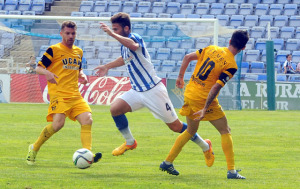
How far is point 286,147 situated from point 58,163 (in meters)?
4.78

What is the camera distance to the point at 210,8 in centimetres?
3516

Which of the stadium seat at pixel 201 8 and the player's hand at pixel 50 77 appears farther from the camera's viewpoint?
the stadium seat at pixel 201 8

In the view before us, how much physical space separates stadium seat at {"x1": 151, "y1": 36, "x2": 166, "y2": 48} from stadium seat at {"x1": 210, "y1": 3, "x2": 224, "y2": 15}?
9460 mm

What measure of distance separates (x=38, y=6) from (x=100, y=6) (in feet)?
11.4

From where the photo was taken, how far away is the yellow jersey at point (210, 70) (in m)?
8.84

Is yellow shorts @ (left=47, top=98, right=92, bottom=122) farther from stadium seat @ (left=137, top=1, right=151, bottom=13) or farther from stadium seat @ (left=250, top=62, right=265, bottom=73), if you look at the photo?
stadium seat @ (left=137, top=1, right=151, bottom=13)

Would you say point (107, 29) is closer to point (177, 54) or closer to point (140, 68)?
point (140, 68)

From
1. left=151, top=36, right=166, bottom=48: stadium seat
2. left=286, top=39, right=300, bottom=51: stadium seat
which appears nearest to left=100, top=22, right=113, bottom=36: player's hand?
left=151, top=36, right=166, bottom=48: stadium seat

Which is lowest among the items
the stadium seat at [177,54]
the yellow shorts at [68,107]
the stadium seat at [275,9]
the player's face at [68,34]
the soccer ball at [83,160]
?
the stadium seat at [177,54]

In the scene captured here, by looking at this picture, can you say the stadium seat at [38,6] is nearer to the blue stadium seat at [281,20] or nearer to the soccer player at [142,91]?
the blue stadium seat at [281,20]

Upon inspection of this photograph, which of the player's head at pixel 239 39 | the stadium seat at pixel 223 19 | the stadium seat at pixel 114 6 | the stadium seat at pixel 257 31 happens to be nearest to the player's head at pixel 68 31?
the player's head at pixel 239 39

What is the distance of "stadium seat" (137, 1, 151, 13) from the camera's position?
35719 millimetres

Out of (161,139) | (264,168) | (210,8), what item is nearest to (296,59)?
(210,8)

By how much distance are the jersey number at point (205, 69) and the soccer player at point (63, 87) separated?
1.84 metres
